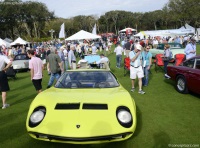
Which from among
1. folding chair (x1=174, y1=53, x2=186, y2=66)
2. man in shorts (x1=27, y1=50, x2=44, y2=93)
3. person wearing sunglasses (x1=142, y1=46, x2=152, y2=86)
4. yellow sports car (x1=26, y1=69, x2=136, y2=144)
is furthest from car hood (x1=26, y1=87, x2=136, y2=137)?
folding chair (x1=174, y1=53, x2=186, y2=66)

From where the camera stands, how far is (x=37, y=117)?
3988 mm

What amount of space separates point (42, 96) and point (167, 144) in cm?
263

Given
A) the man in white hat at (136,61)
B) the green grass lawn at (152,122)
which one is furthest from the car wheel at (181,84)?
the man in white hat at (136,61)

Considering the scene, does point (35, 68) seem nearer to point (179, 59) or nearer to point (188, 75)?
point (188, 75)

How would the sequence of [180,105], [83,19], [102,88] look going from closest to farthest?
1. [102,88]
2. [180,105]
3. [83,19]

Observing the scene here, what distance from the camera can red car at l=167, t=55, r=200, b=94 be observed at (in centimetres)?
715

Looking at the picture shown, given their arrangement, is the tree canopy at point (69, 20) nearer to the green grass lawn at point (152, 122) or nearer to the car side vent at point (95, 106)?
the green grass lawn at point (152, 122)

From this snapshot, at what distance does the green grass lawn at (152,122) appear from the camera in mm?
4355

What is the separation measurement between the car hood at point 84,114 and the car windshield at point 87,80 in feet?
1.73

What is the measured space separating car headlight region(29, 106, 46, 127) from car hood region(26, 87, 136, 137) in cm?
8

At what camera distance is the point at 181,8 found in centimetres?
5181

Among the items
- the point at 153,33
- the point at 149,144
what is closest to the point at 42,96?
the point at 149,144

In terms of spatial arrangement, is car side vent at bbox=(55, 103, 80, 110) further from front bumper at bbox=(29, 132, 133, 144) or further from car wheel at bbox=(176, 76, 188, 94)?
car wheel at bbox=(176, 76, 188, 94)

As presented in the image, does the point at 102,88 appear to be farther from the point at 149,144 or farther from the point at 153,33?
the point at 153,33
